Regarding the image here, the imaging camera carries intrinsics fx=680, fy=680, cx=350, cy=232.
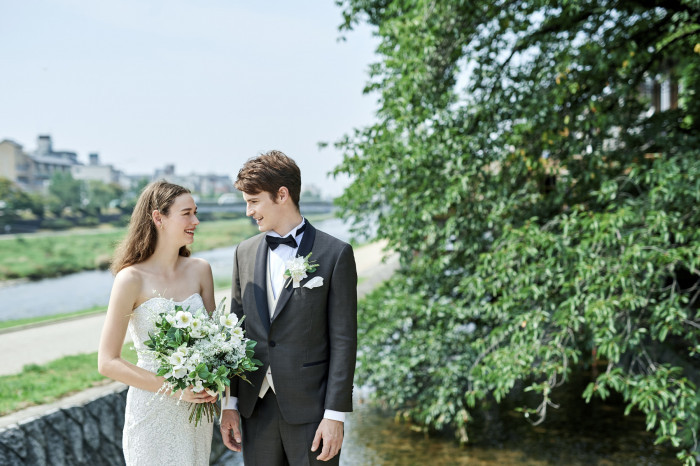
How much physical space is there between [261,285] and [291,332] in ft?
0.75

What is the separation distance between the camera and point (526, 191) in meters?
6.60

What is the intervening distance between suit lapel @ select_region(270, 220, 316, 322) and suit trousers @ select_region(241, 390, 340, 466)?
14.3 inches

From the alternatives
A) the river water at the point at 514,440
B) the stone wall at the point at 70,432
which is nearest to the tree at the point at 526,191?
the river water at the point at 514,440

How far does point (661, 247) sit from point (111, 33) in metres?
76.7

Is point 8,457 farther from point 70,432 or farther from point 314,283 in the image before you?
point 314,283

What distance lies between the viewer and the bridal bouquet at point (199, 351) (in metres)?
2.49

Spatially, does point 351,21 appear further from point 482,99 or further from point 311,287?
point 311,287

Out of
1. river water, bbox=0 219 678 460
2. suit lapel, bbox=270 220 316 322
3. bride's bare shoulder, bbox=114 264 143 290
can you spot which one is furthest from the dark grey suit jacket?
river water, bbox=0 219 678 460

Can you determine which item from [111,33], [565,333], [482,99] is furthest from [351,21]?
[111,33]

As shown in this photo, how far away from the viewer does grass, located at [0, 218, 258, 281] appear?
35531 millimetres

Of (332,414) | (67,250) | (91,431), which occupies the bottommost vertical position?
(67,250)

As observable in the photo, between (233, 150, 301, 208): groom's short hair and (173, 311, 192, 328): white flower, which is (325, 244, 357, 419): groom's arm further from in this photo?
(173, 311, 192, 328): white flower

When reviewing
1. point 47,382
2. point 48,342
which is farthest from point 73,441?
point 48,342

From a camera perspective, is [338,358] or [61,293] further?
[61,293]
